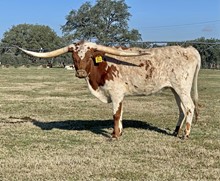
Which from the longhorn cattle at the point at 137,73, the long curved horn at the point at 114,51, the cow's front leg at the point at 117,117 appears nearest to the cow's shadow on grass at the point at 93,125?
the cow's front leg at the point at 117,117

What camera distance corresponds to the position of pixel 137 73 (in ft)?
34.6

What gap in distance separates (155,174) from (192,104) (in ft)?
12.0

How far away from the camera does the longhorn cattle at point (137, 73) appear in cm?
1039

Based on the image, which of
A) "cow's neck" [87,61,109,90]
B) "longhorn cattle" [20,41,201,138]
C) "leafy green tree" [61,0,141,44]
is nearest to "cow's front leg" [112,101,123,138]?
"longhorn cattle" [20,41,201,138]

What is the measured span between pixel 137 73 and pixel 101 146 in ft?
6.67

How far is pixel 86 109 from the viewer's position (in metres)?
15.8

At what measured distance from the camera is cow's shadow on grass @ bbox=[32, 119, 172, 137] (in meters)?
11.6

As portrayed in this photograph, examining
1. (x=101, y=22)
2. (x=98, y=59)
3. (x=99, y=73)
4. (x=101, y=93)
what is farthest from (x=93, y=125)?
(x=101, y=22)

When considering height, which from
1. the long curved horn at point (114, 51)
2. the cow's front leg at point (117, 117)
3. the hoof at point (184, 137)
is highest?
the long curved horn at point (114, 51)

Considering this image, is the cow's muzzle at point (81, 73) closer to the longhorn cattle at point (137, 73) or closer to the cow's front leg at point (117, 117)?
the longhorn cattle at point (137, 73)

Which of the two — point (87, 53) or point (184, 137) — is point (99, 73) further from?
point (184, 137)

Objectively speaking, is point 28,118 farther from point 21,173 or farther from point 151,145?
point 21,173

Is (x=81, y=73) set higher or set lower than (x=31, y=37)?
lower

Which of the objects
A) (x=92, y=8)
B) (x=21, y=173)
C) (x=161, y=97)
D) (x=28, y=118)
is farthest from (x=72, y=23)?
(x=21, y=173)
